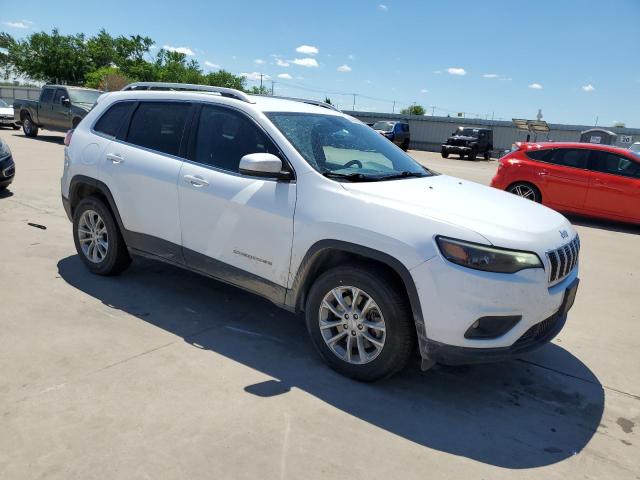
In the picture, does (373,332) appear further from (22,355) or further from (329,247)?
(22,355)

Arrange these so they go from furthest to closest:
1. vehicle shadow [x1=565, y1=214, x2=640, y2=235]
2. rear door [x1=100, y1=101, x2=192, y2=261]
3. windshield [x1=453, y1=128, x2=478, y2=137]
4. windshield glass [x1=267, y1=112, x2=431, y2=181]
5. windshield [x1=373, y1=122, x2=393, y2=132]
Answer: windshield [x1=373, y1=122, x2=393, y2=132] < windshield [x1=453, y1=128, x2=478, y2=137] < vehicle shadow [x1=565, y1=214, x2=640, y2=235] < rear door [x1=100, y1=101, x2=192, y2=261] < windshield glass [x1=267, y1=112, x2=431, y2=181]

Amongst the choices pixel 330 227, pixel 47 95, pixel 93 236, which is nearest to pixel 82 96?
pixel 47 95

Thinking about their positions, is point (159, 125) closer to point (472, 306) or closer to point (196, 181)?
point (196, 181)

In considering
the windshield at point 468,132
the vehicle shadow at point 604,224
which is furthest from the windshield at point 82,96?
the windshield at point 468,132

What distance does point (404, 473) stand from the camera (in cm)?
265

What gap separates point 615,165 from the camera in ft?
32.6

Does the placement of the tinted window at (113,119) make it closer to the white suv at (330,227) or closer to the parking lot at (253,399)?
the white suv at (330,227)

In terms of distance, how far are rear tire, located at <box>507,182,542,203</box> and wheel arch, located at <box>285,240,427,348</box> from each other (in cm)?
810

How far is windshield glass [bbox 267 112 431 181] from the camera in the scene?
12.6 ft

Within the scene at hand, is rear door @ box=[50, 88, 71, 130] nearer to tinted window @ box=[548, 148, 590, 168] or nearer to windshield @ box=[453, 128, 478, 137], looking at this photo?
tinted window @ box=[548, 148, 590, 168]

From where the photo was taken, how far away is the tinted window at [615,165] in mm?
9812

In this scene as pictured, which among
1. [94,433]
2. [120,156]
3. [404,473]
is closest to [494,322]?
[404,473]

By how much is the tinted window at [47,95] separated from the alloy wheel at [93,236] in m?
16.0

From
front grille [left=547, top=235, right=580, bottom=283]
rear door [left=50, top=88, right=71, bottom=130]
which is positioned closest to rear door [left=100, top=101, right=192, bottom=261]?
front grille [left=547, top=235, right=580, bottom=283]
